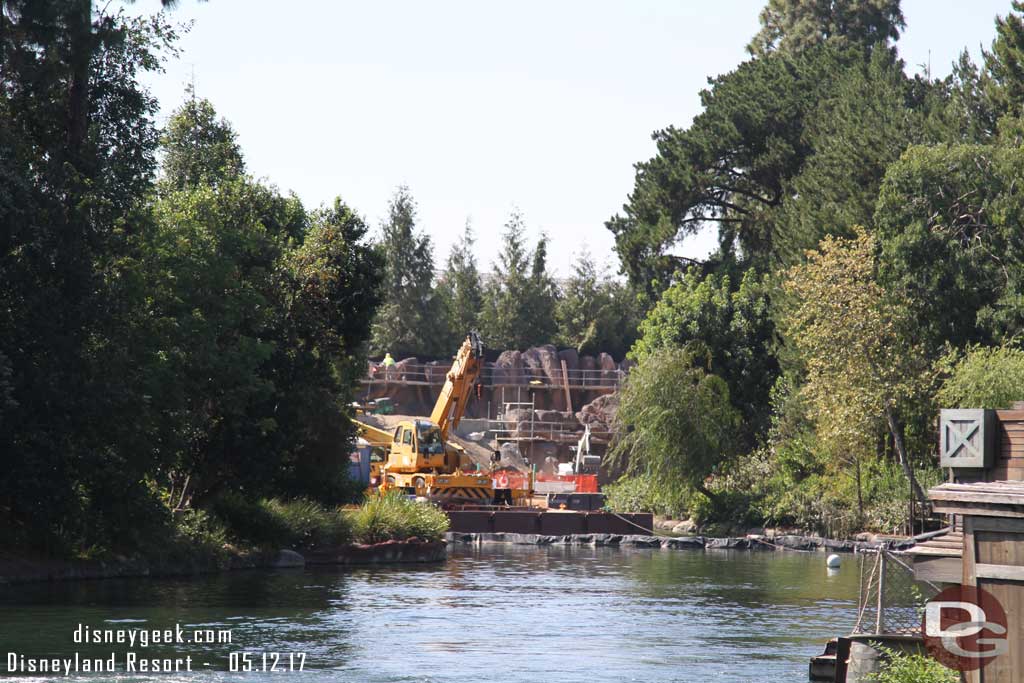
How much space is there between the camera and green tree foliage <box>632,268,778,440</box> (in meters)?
63.2

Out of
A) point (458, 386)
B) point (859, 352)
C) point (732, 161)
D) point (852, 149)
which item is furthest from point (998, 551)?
point (732, 161)

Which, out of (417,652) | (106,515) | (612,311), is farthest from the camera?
(612,311)

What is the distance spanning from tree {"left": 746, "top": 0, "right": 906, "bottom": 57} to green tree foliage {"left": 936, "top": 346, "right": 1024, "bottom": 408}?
3716 cm

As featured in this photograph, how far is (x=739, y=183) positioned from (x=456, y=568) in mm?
36499

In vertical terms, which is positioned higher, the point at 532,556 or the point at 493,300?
the point at 493,300

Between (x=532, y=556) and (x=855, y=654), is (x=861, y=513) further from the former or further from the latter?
(x=855, y=654)

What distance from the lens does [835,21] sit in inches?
3223

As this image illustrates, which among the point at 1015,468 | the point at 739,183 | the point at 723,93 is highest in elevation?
the point at 723,93

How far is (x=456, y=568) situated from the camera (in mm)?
39281

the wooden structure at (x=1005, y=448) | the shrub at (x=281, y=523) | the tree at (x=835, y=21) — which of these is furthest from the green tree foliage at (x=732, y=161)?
the wooden structure at (x=1005, y=448)

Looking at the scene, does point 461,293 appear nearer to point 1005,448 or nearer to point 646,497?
point 646,497

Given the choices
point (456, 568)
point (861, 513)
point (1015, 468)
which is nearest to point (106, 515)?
point (456, 568)

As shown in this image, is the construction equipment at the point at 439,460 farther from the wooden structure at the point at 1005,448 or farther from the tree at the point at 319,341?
the wooden structure at the point at 1005,448

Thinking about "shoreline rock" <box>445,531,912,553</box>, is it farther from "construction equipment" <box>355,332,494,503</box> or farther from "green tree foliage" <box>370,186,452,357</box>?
"green tree foliage" <box>370,186,452,357</box>
